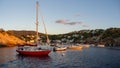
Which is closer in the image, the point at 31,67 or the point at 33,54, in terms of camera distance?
the point at 31,67

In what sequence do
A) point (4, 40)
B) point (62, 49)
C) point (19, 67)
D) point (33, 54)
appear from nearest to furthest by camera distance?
1. point (19, 67)
2. point (33, 54)
3. point (62, 49)
4. point (4, 40)

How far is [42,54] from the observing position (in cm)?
6119

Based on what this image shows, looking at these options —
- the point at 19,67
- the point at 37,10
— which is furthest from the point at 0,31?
the point at 19,67

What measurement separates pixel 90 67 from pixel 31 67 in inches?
489

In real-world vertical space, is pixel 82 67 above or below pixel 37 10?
below

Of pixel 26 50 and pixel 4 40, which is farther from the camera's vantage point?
pixel 4 40

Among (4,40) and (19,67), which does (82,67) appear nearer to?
(19,67)

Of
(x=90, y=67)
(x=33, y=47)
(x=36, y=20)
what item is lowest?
(x=90, y=67)

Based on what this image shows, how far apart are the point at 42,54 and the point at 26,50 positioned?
5298 mm

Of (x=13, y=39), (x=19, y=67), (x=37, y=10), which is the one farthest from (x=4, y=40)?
(x=19, y=67)

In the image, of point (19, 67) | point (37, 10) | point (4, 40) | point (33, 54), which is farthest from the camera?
point (4, 40)

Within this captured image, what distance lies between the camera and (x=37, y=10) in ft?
216

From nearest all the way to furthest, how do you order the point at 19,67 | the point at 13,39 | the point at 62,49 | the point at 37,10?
the point at 19,67 → the point at 37,10 → the point at 62,49 → the point at 13,39

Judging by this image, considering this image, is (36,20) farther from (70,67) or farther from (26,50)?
(70,67)
